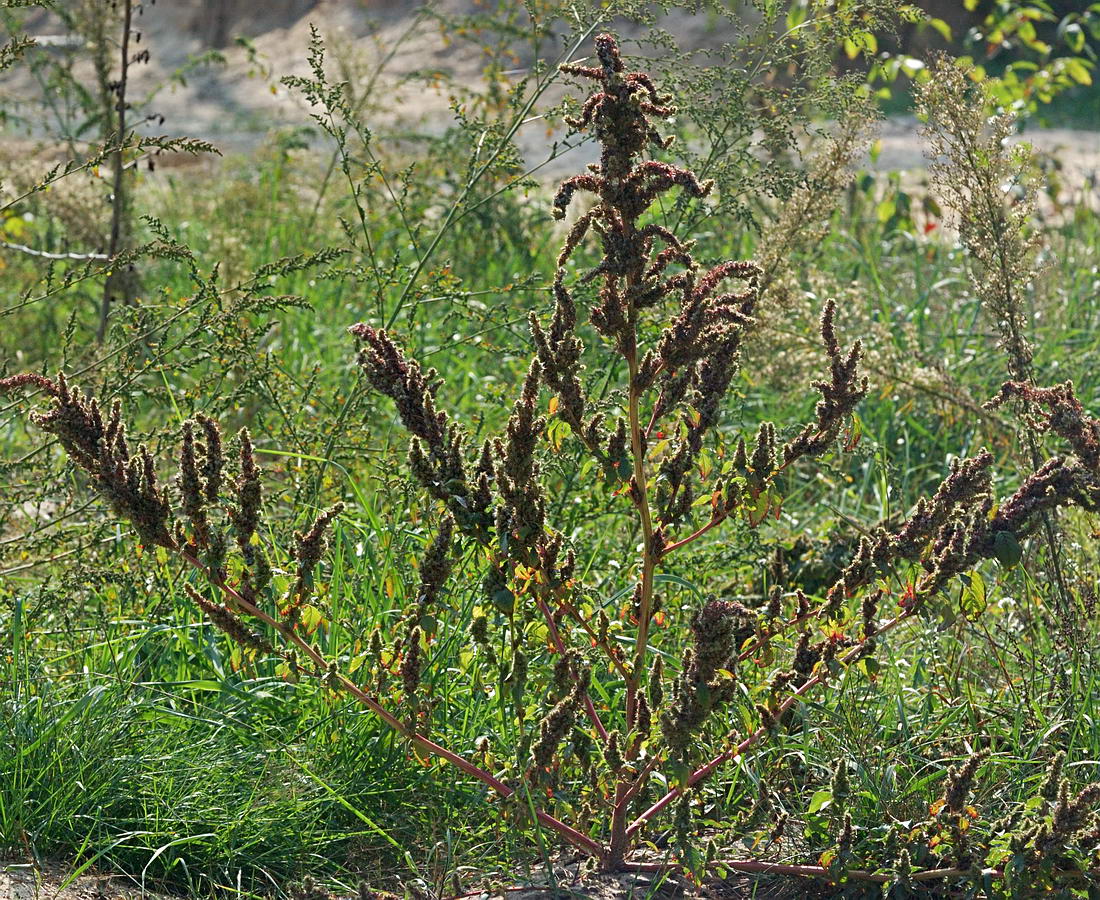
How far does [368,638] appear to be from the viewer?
2.94m

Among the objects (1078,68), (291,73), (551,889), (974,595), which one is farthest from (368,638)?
(291,73)

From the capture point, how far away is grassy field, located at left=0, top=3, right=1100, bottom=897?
2.65 m

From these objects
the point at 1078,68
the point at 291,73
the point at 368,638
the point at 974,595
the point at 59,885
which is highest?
the point at 1078,68

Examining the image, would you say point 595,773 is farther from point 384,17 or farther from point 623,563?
point 384,17

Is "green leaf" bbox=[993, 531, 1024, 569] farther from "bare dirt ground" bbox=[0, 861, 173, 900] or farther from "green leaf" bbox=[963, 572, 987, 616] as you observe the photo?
"bare dirt ground" bbox=[0, 861, 173, 900]

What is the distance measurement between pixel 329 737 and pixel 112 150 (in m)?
1.43

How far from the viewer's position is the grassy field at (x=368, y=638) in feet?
8.70

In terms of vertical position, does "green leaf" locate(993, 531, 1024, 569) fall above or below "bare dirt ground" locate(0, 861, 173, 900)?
above

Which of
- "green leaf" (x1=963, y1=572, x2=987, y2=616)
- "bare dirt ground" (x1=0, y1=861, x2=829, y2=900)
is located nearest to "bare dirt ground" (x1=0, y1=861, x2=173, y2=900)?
"bare dirt ground" (x1=0, y1=861, x2=829, y2=900)

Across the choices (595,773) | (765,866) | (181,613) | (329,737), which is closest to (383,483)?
(181,613)

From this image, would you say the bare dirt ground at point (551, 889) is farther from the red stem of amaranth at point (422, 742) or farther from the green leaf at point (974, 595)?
the green leaf at point (974, 595)

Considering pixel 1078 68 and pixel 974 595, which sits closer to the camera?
pixel 974 595

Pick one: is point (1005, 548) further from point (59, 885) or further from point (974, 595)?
point (59, 885)

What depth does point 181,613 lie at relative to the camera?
11.0 feet
